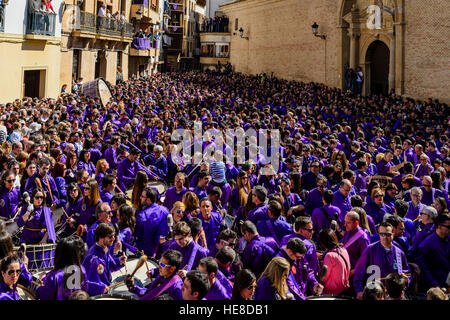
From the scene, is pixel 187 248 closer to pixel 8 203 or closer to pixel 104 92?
pixel 8 203

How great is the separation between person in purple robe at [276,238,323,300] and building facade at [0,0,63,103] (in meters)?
17.3

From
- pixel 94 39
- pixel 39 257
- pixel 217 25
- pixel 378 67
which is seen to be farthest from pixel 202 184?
pixel 217 25

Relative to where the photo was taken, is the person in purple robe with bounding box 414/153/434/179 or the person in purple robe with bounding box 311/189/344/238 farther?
the person in purple robe with bounding box 414/153/434/179

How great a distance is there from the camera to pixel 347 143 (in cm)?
1332

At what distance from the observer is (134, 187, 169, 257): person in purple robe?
617 centimetres

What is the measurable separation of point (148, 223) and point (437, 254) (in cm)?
→ 378

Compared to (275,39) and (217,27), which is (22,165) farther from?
(217,27)

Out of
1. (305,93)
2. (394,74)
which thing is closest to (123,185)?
(305,93)

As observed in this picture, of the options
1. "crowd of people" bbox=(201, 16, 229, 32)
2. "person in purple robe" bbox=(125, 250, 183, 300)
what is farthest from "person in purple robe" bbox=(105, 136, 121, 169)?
"crowd of people" bbox=(201, 16, 229, 32)

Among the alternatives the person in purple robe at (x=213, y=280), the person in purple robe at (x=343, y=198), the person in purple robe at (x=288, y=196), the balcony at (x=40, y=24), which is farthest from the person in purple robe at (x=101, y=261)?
the balcony at (x=40, y=24)

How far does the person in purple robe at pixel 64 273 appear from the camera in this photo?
418 cm

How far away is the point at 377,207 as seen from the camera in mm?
7156

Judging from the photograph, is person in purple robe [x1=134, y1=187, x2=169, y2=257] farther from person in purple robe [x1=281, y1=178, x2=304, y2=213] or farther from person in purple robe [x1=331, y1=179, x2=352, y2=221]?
person in purple robe [x1=331, y1=179, x2=352, y2=221]

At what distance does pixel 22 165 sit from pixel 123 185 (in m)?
1.98
